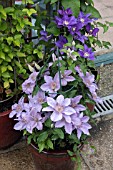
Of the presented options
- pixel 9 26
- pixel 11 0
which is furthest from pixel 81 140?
pixel 11 0

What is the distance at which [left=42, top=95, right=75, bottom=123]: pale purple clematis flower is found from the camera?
1.88 metres

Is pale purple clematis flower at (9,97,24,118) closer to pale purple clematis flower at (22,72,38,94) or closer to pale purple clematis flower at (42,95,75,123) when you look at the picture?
pale purple clematis flower at (22,72,38,94)

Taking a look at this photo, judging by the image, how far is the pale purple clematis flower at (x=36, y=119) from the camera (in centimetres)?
200

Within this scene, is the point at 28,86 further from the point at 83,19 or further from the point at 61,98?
the point at 83,19

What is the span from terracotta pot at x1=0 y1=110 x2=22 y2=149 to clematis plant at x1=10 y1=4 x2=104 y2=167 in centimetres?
15

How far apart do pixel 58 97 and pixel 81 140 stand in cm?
41

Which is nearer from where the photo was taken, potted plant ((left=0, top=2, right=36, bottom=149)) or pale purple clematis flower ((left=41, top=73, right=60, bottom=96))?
pale purple clematis flower ((left=41, top=73, right=60, bottom=96))

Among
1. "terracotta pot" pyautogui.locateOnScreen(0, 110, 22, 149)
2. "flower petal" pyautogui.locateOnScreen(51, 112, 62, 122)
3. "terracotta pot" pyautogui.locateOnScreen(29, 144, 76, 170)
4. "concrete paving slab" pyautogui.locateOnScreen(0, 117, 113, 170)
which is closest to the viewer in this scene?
"flower petal" pyautogui.locateOnScreen(51, 112, 62, 122)

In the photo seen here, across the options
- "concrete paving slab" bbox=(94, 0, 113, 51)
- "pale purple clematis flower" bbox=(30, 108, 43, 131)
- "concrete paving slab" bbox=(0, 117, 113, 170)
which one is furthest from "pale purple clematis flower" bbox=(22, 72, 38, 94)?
"concrete paving slab" bbox=(94, 0, 113, 51)

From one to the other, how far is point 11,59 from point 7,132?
1.70ft

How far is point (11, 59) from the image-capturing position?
2.27 meters

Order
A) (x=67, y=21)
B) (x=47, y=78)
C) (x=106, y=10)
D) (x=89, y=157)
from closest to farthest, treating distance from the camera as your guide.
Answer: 1. (x=47, y=78)
2. (x=67, y=21)
3. (x=89, y=157)
4. (x=106, y=10)

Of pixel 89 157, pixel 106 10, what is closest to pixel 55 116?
pixel 89 157

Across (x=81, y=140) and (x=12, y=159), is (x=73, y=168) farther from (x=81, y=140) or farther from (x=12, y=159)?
(x=12, y=159)
